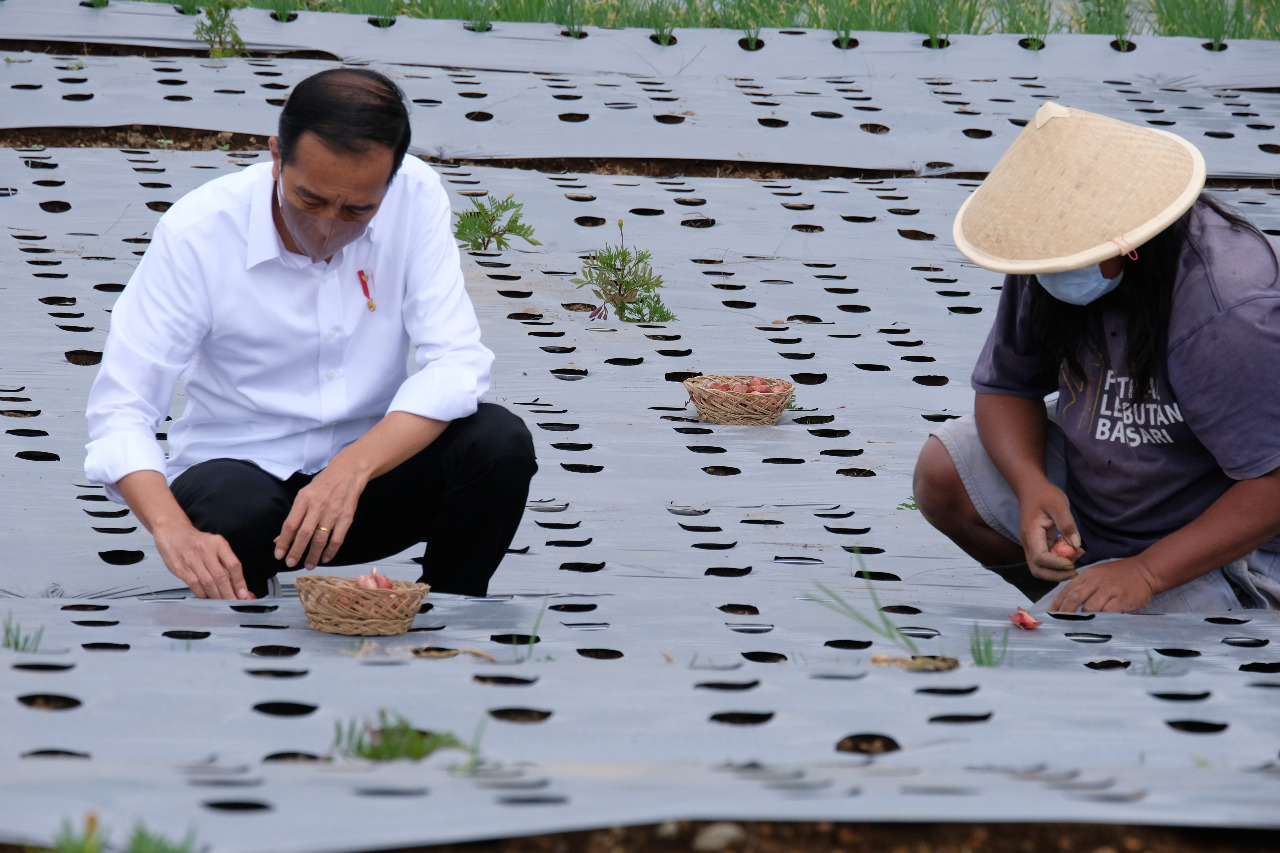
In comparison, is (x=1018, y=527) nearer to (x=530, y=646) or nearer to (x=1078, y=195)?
(x=1078, y=195)

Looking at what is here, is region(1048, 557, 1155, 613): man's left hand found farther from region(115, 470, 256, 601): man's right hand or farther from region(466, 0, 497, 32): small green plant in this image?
region(466, 0, 497, 32): small green plant

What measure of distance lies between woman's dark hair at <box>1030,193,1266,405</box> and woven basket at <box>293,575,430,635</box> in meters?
1.21

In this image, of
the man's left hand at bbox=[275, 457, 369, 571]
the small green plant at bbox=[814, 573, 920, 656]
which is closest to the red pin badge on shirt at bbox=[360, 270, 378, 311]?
the man's left hand at bbox=[275, 457, 369, 571]

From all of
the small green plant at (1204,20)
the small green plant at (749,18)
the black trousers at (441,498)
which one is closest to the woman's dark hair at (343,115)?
the black trousers at (441,498)

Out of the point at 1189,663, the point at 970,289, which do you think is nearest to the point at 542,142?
the point at 970,289

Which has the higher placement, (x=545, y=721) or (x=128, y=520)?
(x=545, y=721)

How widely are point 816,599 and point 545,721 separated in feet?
2.48

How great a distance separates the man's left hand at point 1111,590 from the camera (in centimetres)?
220

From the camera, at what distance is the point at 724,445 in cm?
330

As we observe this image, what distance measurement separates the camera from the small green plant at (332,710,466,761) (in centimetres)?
142

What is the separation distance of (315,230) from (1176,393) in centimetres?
151

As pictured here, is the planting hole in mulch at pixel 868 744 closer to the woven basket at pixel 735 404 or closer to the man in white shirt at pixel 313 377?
the man in white shirt at pixel 313 377

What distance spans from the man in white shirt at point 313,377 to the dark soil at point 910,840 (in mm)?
989

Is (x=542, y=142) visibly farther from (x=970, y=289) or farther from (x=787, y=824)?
(x=787, y=824)
